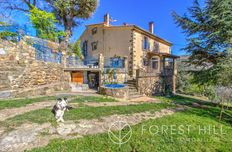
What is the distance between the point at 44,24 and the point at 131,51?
9.72 m

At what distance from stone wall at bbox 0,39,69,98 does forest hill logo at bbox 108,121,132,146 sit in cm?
690

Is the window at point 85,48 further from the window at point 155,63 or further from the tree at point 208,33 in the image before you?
the tree at point 208,33

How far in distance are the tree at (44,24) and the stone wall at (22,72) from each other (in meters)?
6.40

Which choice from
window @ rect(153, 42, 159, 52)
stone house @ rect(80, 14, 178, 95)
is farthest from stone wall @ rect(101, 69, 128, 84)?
window @ rect(153, 42, 159, 52)

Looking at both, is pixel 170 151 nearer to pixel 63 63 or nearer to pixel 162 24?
pixel 63 63

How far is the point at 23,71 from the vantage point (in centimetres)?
1035

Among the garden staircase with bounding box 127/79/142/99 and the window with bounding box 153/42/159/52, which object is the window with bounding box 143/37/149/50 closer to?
the window with bounding box 153/42/159/52

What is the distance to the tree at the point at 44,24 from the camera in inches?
637

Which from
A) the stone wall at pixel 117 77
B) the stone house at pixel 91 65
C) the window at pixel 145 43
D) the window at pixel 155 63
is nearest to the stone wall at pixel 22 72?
the stone house at pixel 91 65

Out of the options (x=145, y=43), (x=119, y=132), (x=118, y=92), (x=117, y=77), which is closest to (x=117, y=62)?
(x=117, y=77)

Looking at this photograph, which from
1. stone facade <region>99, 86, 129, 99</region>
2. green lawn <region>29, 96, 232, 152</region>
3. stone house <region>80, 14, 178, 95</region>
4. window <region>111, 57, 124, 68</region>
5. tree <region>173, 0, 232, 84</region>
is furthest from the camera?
stone house <region>80, 14, 178, 95</region>

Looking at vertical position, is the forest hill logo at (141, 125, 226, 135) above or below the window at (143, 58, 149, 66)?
below

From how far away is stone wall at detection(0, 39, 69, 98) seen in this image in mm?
9359

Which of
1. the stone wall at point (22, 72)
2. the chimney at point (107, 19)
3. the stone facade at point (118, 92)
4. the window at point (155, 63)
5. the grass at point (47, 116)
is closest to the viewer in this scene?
the grass at point (47, 116)
